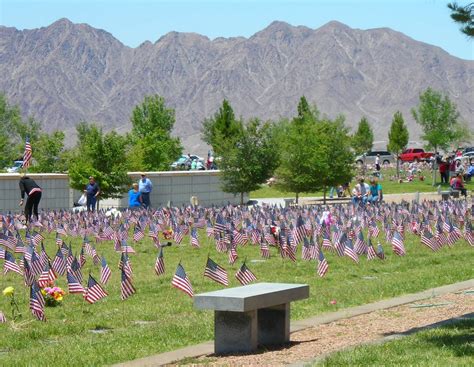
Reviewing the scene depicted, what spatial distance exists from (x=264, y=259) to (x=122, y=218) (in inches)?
321

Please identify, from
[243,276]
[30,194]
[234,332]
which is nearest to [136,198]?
[30,194]

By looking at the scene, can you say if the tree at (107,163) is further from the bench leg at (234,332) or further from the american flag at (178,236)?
the bench leg at (234,332)

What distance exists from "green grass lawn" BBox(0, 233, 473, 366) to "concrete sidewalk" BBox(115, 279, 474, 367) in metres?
0.24

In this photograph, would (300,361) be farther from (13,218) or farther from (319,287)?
(13,218)

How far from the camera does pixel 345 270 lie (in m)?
17.9

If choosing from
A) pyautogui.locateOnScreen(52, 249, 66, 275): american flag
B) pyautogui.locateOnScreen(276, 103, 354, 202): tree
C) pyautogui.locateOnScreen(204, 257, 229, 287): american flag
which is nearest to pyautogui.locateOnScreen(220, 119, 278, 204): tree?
pyautogui.locateOnScreen(276, 103, 354, 202): tree

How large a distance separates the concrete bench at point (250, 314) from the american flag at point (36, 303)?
2794 mm

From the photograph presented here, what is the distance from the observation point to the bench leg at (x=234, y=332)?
32.3ft

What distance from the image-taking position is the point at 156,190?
3881cm

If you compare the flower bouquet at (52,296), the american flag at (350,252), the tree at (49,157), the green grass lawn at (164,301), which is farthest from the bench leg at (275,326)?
the tree at (49,157)

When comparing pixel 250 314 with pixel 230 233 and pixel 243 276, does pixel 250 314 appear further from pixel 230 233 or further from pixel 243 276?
pixel 230 233

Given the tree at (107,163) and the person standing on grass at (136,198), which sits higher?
the tree at (107,163)

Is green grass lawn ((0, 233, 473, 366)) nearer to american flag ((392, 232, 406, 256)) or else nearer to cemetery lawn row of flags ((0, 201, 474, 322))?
american flag ((392, 232, 406, 256))

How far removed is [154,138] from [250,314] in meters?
50.2
